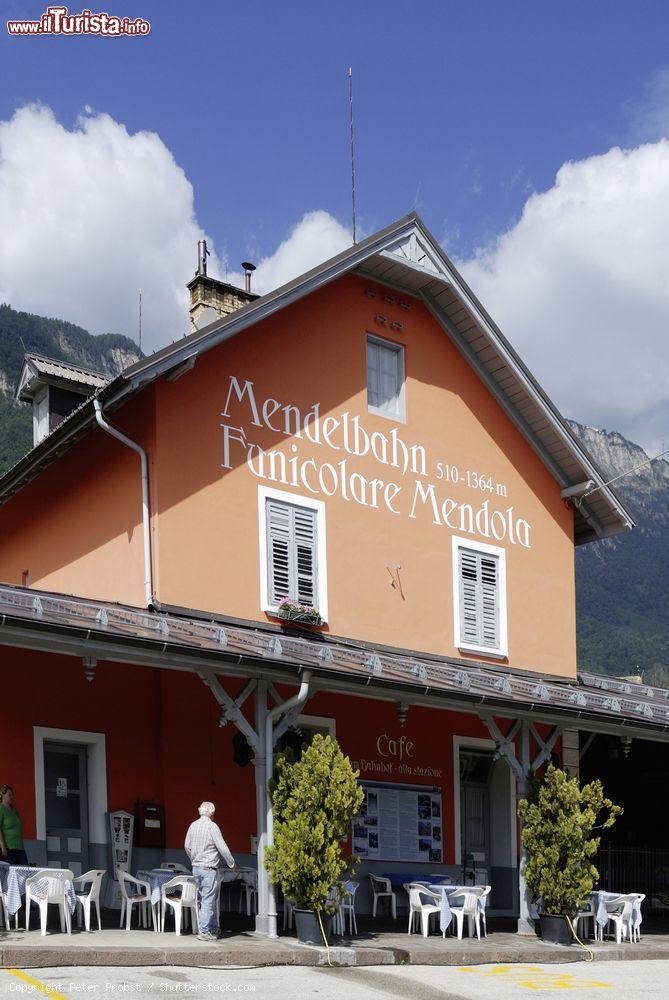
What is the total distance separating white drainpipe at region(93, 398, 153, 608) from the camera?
660 inches

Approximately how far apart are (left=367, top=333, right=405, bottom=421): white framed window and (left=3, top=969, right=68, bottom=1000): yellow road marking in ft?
36.0

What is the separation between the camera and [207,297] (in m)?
22.0

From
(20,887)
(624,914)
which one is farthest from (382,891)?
(20,887)

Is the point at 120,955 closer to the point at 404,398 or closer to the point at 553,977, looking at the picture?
the point at 553,977

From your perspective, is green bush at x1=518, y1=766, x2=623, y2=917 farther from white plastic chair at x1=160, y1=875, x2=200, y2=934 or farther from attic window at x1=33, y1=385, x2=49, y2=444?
attic window at x1=33, y1=385, x2=49, y2=444

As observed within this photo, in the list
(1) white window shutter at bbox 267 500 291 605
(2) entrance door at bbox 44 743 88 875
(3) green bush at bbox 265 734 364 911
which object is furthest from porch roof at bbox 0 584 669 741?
(2) entrance door at bbox 44 743 88 875

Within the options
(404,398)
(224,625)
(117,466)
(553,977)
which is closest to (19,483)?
(117,466)

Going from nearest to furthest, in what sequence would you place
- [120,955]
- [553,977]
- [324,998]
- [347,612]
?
[324,998] < [120,955] < [553,977] < [347,612]

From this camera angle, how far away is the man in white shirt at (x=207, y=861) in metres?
13.6

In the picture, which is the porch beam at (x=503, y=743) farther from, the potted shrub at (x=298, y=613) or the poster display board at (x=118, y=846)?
the poster display board at (x=118, y=846)

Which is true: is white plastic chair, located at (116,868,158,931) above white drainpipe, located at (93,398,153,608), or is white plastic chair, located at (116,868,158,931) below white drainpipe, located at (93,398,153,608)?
below

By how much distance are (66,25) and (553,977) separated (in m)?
12.7

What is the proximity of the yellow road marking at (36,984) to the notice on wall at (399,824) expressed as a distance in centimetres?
797

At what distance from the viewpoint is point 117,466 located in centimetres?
1786
